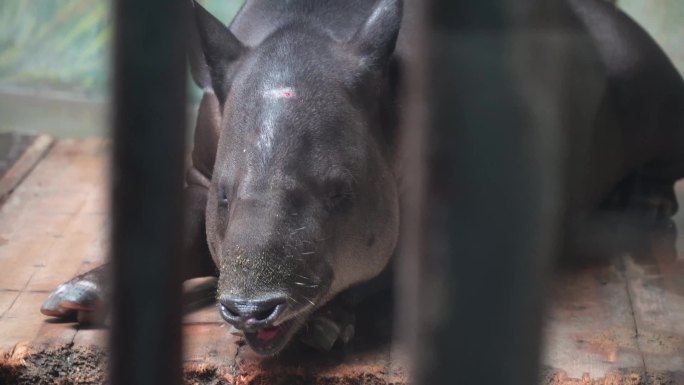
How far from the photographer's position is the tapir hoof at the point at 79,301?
11.3ft

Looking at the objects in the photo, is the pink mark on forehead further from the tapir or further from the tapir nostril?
the tapir nostril

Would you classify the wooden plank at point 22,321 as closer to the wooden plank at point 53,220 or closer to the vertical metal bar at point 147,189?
the wooden plank at point 53,220

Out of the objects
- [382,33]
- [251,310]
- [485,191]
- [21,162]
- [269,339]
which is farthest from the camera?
[21,162]

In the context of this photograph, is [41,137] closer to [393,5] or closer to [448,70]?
[393,5]

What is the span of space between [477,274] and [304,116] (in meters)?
2.14

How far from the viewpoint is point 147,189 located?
1218mm

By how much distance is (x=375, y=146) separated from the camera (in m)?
3.42

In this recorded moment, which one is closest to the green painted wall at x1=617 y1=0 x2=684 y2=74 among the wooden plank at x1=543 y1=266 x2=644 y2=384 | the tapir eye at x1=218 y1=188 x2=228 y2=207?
the wooden plank at x1=543 y1=266 x2=644 y2=384

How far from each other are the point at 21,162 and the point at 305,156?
111 inches

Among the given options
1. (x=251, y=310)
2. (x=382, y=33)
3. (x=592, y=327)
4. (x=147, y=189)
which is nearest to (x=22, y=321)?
(x=251, y=310)

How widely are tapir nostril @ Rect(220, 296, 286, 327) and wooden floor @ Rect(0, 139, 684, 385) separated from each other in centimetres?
39

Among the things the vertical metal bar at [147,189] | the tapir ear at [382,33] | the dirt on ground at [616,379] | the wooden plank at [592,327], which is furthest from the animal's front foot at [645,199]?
the vertical metal bar at [147,189]

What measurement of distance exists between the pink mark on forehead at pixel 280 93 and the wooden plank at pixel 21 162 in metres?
2.09

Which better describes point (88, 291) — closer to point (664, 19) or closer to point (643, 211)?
point (643, 211)
